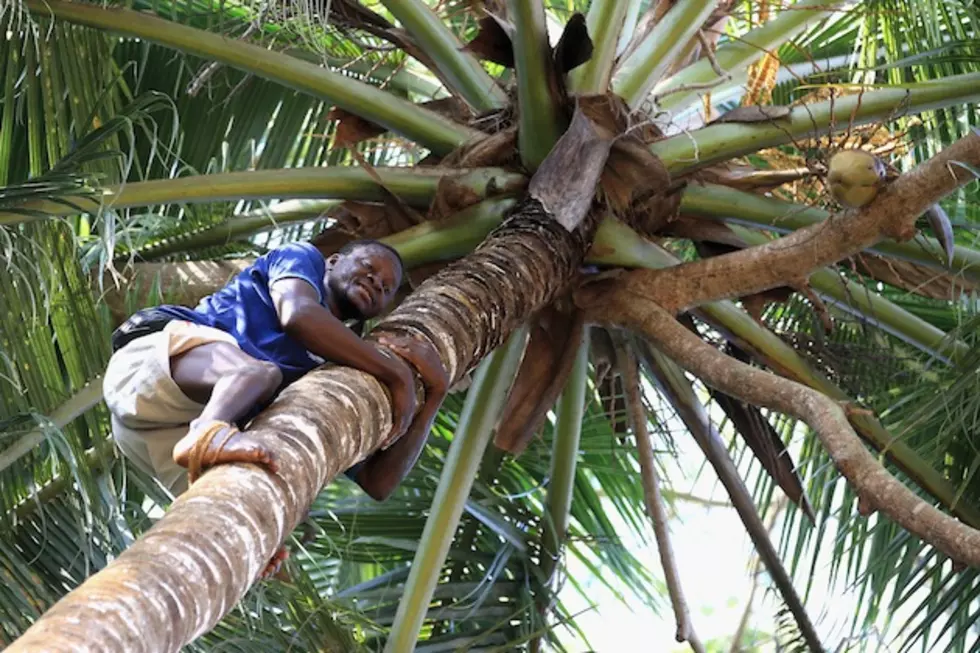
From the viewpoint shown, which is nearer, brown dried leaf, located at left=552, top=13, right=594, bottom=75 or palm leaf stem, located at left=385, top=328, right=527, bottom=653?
palm leaf stem, located at left=385, top=328, right=527, bottom=653

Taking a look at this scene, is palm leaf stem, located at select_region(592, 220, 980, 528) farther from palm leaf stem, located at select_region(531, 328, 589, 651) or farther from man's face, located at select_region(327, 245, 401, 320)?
man's face, located at select_region(327, 245, 401, 320)

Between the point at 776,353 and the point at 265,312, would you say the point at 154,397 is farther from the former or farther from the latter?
the point at 776,353

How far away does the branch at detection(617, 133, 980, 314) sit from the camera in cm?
292

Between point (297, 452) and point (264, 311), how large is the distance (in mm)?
723

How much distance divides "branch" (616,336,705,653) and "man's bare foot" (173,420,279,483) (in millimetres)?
1769

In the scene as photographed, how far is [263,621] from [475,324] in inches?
32.1

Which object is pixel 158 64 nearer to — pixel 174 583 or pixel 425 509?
pixel 425 509

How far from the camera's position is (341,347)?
2455 mm

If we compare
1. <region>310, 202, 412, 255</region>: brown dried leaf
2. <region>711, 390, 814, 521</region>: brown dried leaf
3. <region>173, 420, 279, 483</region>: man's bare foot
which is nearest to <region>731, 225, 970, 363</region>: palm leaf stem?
<region>711, 390, 814, 521</region>: brown dried leaf

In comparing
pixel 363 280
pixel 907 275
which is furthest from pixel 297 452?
pixel 907 275

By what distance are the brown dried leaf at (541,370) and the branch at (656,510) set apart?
0.25 metres

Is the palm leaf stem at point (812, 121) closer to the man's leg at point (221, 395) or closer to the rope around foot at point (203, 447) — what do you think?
the man's leg at point (221, 395)

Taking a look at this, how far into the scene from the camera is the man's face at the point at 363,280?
2.86 meters

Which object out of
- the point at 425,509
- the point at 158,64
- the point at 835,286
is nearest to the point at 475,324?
the point at 835,286
